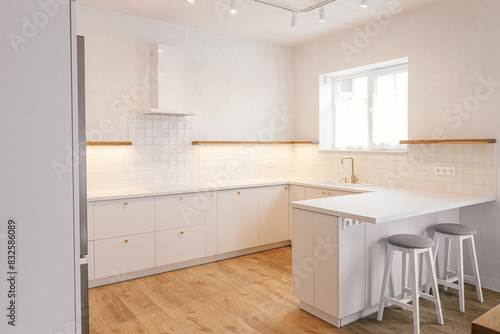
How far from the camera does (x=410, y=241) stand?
2664 mm

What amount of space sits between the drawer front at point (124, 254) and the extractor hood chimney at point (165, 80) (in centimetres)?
Answer: 135

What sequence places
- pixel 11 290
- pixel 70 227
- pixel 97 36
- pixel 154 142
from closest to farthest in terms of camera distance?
pixel 11 290 < pixel 70 227 < pixel 97 36 < pixel 154 142

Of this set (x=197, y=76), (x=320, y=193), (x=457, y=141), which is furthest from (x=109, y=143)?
(x=457, y=141)

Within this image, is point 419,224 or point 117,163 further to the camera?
point 117,163

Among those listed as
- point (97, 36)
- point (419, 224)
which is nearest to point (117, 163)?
point (97, 36)

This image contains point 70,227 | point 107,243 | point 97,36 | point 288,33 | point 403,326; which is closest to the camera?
point 70,227

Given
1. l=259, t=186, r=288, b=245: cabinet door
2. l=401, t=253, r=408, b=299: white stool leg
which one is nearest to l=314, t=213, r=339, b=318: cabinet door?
l=401, t=253, r=408, b=299: white stool leg

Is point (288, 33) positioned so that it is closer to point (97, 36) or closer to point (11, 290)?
point (97, 36)

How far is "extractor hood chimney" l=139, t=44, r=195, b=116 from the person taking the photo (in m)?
4.00

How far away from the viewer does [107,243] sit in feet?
11.6

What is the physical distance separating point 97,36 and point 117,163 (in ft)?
4.42

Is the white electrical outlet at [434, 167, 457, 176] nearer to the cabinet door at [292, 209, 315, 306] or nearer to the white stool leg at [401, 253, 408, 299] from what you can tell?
the white stool leg at [401, 253, 408, 299]

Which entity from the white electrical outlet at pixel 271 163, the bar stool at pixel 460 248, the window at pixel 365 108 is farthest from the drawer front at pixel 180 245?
the bar stool at pixel 460 248

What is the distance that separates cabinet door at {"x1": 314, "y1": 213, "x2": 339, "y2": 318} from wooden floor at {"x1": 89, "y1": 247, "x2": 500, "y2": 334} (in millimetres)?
169
